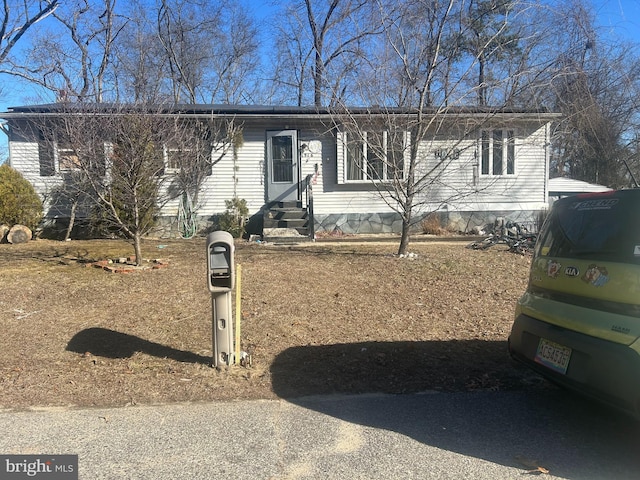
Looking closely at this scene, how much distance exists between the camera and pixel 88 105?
9.26 meters

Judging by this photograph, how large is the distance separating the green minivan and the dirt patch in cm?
98

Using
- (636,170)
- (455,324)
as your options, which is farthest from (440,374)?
(636,170)

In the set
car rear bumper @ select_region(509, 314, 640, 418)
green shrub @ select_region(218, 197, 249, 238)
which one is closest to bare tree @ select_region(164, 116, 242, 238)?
green shrub @ select_region(218, 197, 249, 238)

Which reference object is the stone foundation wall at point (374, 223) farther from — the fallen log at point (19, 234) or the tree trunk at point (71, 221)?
the fallen log at point (19, 234)

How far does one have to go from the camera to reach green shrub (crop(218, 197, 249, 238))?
1348 centimetres

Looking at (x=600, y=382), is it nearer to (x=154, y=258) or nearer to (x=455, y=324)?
(x=455, y=324)

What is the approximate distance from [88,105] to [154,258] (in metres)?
3.18

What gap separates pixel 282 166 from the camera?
14.2m

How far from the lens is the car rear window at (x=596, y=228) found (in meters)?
3.10

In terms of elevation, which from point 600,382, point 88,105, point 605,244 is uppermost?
point 88,105

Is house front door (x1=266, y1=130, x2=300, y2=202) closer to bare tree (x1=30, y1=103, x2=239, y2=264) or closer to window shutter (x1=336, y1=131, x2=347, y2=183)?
window shutter (x1=336, y1=131, x2=347, y2=183)

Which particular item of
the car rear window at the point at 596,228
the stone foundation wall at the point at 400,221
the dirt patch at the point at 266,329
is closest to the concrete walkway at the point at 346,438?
the dirt patch at the point at 266,329

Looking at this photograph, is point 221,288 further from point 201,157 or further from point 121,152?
point 201,157

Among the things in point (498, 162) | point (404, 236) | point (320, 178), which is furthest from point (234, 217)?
point (498, 162)
